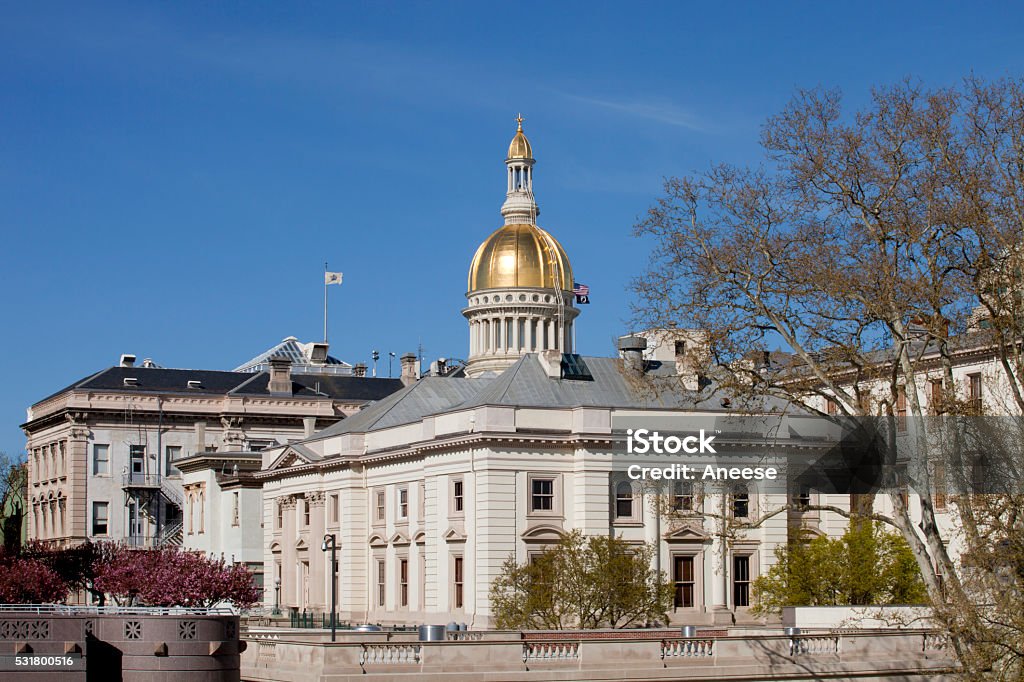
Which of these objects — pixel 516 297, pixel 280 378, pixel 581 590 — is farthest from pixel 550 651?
pixel 280 378

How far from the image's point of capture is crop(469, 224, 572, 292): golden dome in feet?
353

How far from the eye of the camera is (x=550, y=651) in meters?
41.8

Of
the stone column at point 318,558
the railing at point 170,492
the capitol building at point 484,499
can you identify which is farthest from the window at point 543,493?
the railing at point 170,492

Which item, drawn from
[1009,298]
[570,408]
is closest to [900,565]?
[570,408]

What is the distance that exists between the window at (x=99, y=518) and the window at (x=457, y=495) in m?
51.3

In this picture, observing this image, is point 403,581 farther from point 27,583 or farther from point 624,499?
point 27,583

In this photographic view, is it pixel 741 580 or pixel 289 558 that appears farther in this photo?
pixel 289 558

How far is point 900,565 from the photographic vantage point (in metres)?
68.8

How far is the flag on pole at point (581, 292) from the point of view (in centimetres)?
10909

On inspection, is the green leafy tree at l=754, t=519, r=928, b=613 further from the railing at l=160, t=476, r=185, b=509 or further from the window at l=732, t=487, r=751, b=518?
the railing at l=160, t=476, r=185, b=509

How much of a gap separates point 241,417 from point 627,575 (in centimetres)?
6202

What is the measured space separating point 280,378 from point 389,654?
283 feet

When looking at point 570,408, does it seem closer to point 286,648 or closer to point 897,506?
point 286,648

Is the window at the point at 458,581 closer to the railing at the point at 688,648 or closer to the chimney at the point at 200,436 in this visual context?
the railing at the point at 688,648
